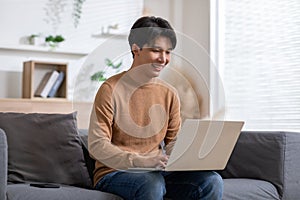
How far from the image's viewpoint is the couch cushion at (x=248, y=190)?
7.98 ft

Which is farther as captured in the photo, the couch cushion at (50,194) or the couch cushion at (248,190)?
the couch cushion at (248,190)

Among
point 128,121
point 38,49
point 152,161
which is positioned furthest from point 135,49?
point 38,49

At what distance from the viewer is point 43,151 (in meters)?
2.50

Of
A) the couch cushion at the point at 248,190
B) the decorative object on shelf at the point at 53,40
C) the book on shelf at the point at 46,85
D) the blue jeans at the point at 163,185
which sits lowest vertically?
the couch cushion at the point at 248,190

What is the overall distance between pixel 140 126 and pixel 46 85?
224 centimetres

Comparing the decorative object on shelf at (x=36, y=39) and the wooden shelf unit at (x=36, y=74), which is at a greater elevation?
the decorative object on shelf at (x=36, y=39)

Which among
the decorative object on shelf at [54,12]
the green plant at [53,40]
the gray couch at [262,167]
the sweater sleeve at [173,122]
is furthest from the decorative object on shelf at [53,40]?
the sweater sleeve at [173,122]

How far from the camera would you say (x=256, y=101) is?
4.15m

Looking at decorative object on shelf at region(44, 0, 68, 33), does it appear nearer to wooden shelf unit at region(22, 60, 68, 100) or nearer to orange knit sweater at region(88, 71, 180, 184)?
wooden shelf unit at region(22, 60, 68, 100)

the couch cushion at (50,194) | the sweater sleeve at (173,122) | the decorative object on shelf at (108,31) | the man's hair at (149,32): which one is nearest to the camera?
the couch cushion at (50,194)

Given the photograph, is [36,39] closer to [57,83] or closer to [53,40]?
[53,40]

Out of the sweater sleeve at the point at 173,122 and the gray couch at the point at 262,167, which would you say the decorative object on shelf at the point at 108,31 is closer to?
the gray couch at the point at 262,167

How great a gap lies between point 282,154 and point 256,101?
1.52 m

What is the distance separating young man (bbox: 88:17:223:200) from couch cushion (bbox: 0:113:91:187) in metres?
0.27
